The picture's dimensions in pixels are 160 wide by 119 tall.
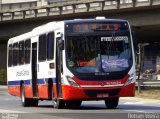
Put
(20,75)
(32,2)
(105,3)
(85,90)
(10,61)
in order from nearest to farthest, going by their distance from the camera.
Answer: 1. (85,90)
2. (20,75)
3. (10,61)
4. (105,3)
5. (32,2)

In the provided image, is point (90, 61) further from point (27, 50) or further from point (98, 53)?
point (27, 50)

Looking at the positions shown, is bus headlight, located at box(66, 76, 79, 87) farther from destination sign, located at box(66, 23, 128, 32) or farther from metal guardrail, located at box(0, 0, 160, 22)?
metal guardrail, located at box(0, 0, 160, 22)

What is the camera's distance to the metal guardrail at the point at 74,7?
53.4 metres

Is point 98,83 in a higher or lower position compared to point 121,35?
lower

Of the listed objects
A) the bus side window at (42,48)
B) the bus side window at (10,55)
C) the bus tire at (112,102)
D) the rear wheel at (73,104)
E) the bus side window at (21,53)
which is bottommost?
the rear wheel at (73,104)

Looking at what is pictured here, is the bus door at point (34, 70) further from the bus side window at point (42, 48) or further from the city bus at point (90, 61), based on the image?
the city bus at point (90, 61)

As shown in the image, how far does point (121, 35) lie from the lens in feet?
74.2

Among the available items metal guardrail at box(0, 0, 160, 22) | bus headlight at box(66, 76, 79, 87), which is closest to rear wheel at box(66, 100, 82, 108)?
bus headlight at box(66, 76, 79, 87)

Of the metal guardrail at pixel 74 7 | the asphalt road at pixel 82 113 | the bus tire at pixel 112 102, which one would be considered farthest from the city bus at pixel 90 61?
the metal guardrail at pixel 74 7

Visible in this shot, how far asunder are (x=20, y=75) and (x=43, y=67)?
429cm

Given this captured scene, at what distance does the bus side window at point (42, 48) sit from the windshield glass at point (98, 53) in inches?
88.9

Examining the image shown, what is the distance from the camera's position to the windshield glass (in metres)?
22.1

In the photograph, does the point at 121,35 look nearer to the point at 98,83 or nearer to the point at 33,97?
the point at 98,83

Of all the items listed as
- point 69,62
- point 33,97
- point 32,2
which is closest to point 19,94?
point 33,97
